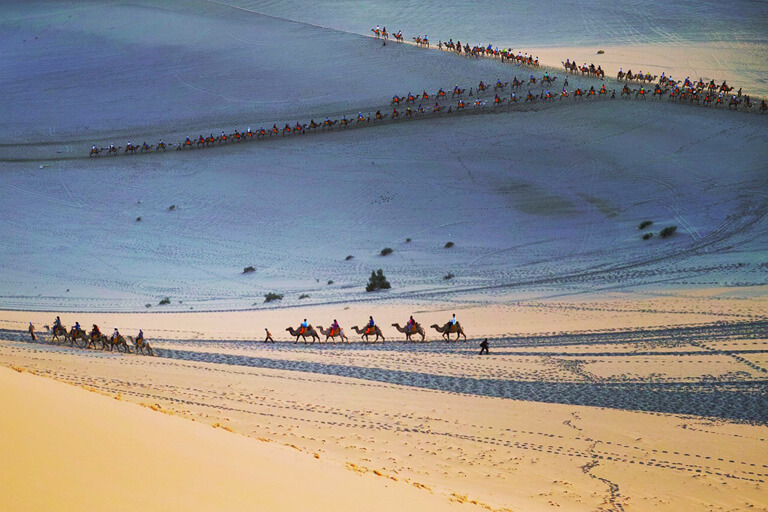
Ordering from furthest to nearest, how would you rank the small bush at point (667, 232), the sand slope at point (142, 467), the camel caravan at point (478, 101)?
1. the camel caravan at point (478, 101)
2. the small bush at point (667, 232)
3. the sand slope at point (142, 467)

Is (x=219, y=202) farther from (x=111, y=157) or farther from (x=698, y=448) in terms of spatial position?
(x=698, y=448)

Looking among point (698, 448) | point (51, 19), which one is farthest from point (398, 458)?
point (51, 19)

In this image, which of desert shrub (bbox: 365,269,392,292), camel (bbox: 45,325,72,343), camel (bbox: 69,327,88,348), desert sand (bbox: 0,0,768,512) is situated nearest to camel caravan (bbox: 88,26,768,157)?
desert sand (bbox: 0,0,768,512)

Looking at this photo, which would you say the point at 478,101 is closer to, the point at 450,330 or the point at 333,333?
the point at 450,330

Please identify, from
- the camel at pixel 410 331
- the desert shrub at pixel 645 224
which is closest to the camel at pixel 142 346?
the camel at pixel 410 331

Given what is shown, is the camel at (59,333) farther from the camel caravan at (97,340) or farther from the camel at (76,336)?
the camel at (76,336)

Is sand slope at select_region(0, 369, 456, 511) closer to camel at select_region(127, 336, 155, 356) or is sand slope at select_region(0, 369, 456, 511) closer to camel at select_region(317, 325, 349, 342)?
camel at select_region(127, 336, 155, 356)
